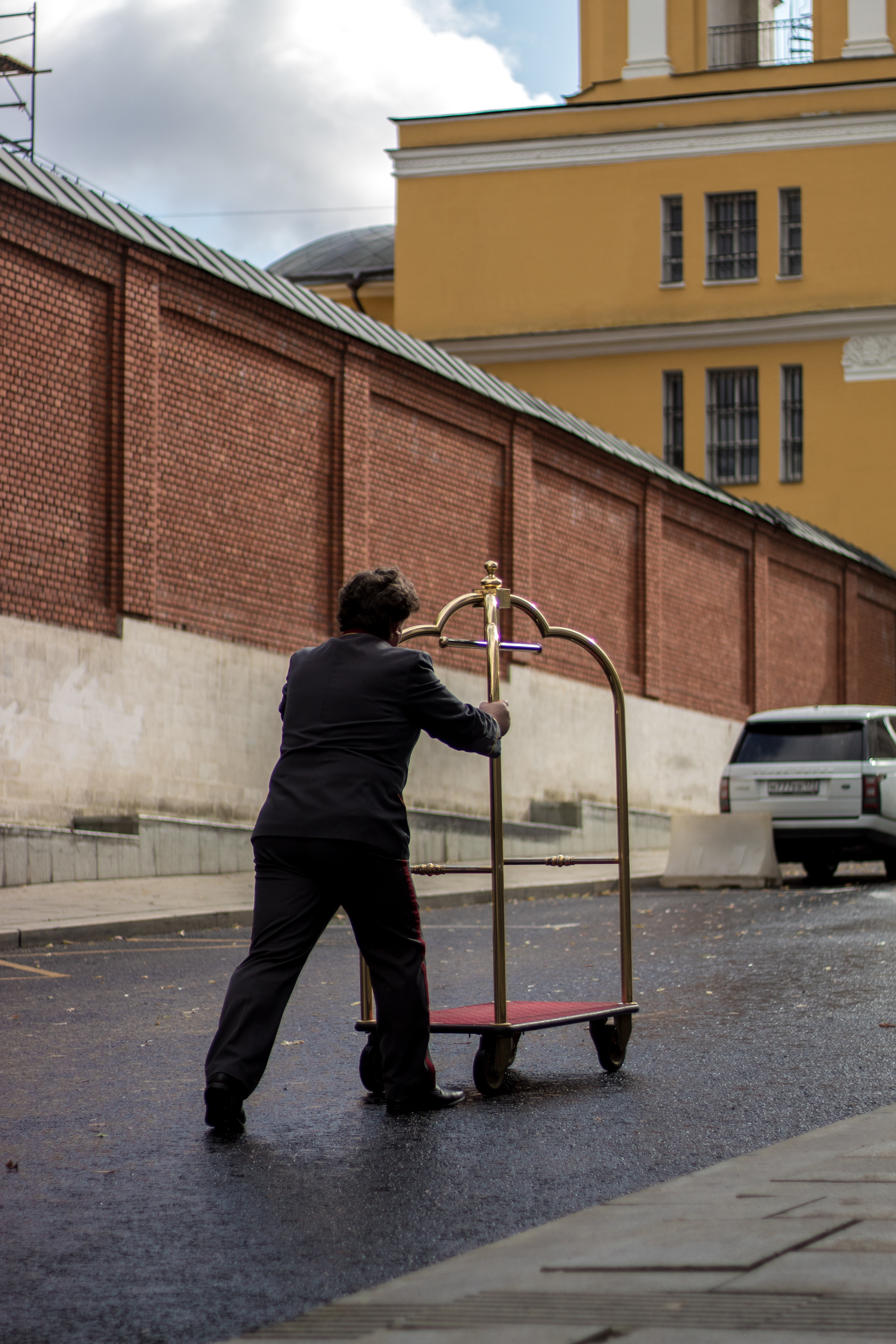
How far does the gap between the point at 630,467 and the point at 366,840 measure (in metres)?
22.2

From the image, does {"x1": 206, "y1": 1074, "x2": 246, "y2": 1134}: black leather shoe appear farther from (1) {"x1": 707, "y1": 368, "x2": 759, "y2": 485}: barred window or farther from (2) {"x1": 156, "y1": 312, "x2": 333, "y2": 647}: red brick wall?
(1) {"x1": 707, "y1": 368, "x2": 759, "y2": 485}: barred window

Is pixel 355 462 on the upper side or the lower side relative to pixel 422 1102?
upper

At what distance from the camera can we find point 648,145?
38312mm

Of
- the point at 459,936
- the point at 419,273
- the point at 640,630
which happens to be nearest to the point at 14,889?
the point at 459,936

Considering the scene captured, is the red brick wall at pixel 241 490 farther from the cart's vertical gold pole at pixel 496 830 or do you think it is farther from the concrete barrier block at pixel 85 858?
the cart's vertical gold pole at pixel 496 830

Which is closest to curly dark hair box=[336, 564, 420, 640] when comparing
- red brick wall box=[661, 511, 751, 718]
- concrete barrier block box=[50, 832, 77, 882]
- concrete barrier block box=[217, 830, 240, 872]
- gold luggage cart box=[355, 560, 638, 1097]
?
gold luggage cart box=[355, 560, 638, 1097]

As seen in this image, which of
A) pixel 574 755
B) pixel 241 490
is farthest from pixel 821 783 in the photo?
pixel 574 755

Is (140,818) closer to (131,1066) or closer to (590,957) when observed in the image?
(590,957)

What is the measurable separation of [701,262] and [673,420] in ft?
11.2

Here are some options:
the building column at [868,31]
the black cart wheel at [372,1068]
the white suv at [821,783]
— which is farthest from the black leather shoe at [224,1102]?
the building column at [868,31]

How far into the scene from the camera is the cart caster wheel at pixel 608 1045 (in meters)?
7.02

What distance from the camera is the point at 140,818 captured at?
1650 centimetres

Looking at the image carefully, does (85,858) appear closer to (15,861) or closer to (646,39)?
(15,861)

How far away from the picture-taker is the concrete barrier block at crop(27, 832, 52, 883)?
14.9m
